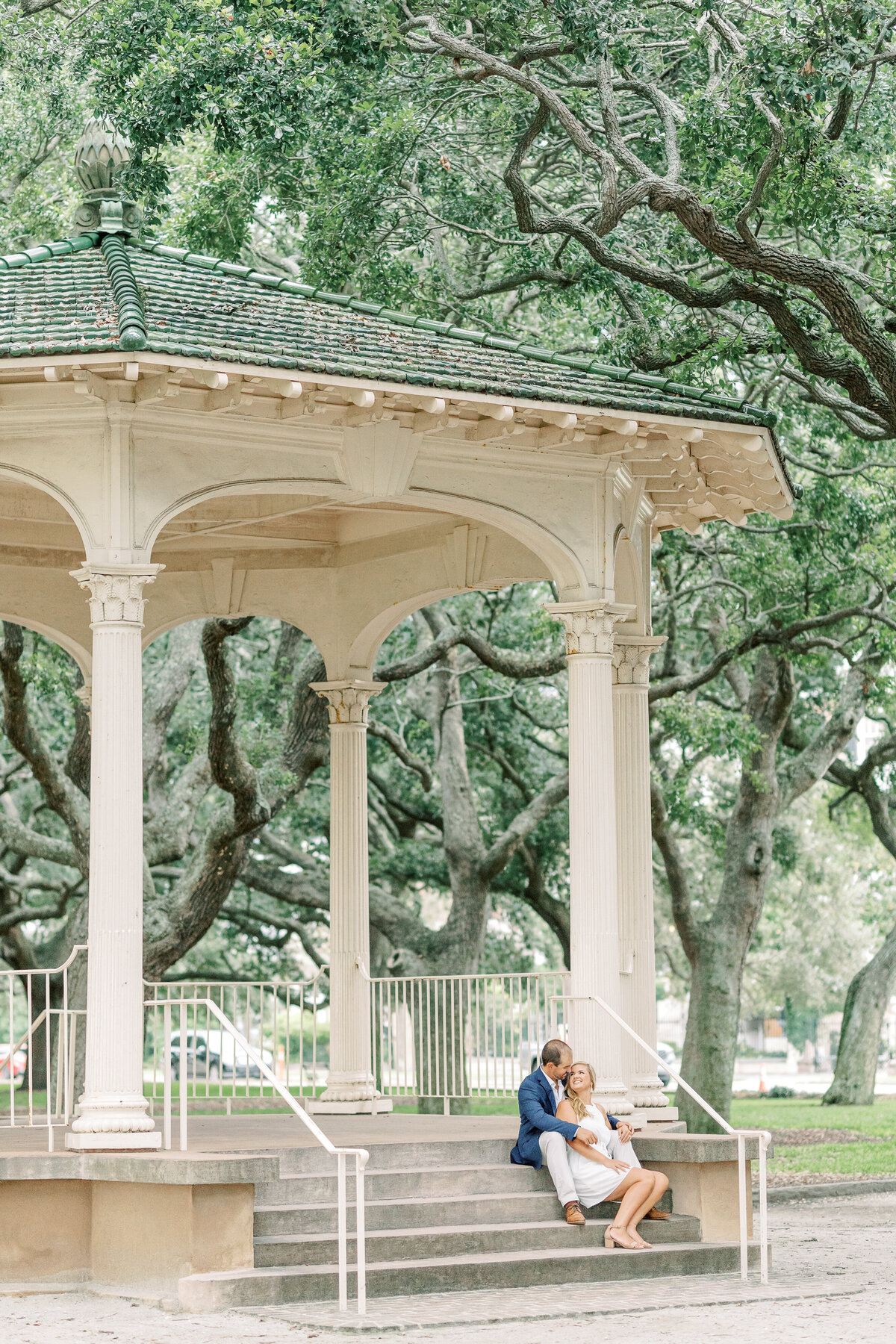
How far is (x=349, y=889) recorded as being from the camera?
48.3ft

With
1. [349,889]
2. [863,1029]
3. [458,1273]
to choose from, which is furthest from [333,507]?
[863,1029]

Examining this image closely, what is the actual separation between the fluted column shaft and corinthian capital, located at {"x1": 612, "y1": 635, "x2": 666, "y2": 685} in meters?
2.31

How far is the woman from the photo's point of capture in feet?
33.1

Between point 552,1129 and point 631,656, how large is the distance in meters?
4.18

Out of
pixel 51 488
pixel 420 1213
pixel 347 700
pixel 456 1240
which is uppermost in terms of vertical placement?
pixel 51 488

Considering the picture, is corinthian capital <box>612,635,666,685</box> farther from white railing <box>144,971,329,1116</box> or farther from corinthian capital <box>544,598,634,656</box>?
white railing <box>144,971,329,1116</box>

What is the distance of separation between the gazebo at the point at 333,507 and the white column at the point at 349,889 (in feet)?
0.07

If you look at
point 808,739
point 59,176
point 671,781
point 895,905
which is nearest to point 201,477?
point 671,781

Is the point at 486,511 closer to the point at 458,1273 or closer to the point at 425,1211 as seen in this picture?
the point at 425,1211

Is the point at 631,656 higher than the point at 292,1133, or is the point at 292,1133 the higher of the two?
the point at 631,656

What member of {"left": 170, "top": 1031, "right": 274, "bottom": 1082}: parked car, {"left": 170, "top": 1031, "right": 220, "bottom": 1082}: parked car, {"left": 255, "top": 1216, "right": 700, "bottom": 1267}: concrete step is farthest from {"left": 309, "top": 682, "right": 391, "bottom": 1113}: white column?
{"left": 255, "top": 1216, "right": 700, "bottom": 1267}: concrete step

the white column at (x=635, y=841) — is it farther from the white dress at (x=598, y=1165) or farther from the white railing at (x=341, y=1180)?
the white railing at (x=341, y=1180)

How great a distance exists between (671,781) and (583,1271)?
485 inches

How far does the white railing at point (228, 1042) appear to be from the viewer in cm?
1223
